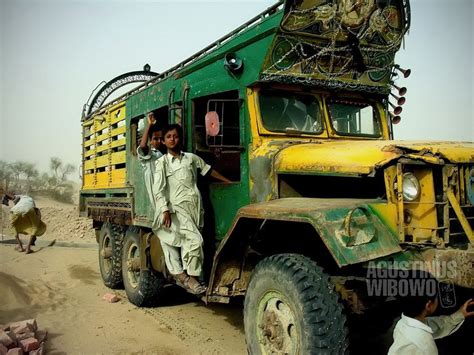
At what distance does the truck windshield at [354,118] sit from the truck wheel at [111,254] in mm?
4112

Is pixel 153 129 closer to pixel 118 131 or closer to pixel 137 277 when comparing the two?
pixel 118 131

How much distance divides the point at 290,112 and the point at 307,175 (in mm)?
954

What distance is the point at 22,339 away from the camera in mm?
4277

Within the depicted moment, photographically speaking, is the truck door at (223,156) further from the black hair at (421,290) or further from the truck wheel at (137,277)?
the black hair at (421,290)

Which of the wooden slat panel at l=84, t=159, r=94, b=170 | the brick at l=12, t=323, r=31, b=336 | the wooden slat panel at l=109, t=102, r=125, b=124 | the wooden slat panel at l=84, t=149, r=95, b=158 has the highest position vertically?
the wooden slat panel at l=109, t=102, r=125, b=124

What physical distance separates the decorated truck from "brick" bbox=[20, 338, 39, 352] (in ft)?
4.96

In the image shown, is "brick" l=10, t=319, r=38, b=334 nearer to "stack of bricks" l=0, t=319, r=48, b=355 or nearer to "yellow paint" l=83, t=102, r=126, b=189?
"stack of bricks" l=0, t=319, r=48, b=355

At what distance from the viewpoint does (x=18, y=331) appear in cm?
435

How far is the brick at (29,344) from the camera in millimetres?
4121

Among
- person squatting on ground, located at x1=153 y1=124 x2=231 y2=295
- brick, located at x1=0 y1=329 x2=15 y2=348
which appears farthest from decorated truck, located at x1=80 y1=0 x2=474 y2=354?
brick, located at x1=0 y1=329 x2=15 y2=348

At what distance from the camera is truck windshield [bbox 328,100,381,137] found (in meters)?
4.58

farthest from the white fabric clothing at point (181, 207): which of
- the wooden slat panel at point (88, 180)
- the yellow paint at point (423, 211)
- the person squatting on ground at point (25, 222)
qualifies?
the person squatting on ground at point (25, 222)

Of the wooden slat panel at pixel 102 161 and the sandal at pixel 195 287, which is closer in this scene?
the sandal at pixel 195 287

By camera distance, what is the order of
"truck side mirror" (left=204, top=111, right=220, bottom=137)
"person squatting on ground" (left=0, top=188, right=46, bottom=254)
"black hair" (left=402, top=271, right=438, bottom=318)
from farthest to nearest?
"person squatting on ground" (left=0, top=188, right=46, bottom=254) → "truck side mirror" (left=204, top=111, right=220, bottom=137) → "black hair" (left=402, top=271, right=438, bottom=318)
